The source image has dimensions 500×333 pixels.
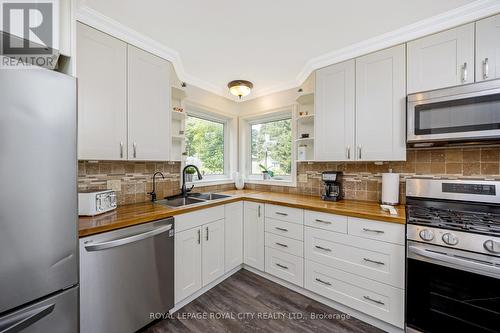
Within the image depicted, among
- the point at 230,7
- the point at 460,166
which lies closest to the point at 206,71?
the point at 230,7

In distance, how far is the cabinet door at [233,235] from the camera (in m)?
2.26

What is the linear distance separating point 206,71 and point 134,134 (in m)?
1.21

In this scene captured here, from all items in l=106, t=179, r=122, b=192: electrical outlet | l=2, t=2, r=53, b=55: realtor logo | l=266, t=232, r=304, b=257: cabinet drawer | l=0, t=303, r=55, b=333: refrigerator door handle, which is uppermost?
l=2, t=2, r=53, b=55: realtor logo

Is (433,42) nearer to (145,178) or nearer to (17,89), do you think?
(17,89)

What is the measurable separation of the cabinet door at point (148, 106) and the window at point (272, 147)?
1573 mm

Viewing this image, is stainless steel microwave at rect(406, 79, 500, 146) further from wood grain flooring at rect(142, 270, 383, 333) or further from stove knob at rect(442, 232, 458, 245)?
wood grain flooring at rect(142, 270, 383, 333)

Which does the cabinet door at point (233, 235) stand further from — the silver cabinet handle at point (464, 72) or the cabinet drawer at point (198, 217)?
the silver cabinet handle at point (464, 72)

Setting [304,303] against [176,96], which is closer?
[304,303]

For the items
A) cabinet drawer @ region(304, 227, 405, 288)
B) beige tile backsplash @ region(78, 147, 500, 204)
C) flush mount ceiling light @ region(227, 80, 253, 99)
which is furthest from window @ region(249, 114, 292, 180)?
cabinet drawer @ region(304, 227, 405, 288)

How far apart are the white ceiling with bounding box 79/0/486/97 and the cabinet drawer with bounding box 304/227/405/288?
1.75 m

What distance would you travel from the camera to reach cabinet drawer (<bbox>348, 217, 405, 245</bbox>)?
1475 millimetres

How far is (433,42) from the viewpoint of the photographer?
5.31ft

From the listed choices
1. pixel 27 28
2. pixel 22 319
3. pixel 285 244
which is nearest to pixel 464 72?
pixel 285 244

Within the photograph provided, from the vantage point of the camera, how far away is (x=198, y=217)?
1.94m
